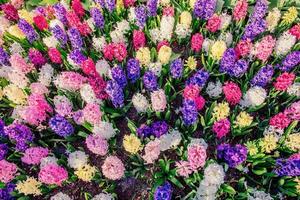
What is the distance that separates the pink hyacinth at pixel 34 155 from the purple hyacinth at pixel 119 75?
→ 1578 millimetres

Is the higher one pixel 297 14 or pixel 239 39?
pixel 297 14

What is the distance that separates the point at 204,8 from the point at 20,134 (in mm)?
3851

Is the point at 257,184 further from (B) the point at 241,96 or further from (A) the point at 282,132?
(B) the point at 241,96

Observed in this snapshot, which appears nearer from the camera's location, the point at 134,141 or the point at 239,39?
the point at 134,141

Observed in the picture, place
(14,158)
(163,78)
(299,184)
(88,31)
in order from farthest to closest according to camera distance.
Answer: (88,31), (163,78), (14,158), (299,184)

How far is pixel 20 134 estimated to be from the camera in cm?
619

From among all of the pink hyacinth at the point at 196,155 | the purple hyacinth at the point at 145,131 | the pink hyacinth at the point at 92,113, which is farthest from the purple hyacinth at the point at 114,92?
the pink hyacinth at the point at 196,155

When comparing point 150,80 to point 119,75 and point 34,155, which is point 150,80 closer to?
point 119,75

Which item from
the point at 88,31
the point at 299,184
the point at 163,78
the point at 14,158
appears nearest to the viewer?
the point at 299,184

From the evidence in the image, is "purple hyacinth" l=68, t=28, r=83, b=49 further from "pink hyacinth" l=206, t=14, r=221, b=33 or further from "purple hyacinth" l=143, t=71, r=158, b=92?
"pink hyacinth" l=206, t=14, r=221, b=33

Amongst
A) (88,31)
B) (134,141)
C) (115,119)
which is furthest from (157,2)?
(134,141)

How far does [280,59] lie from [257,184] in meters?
2.34

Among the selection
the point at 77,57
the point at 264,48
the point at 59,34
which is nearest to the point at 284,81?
the point at 264,48

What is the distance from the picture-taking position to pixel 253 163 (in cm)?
595
